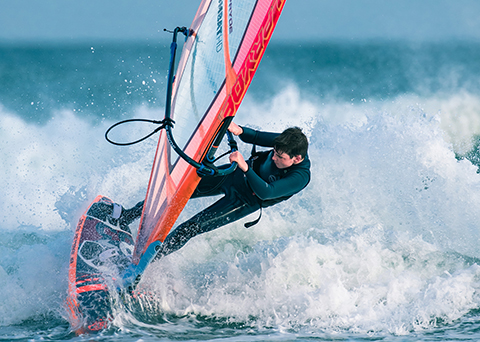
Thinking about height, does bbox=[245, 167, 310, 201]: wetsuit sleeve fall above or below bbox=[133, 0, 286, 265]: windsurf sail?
below

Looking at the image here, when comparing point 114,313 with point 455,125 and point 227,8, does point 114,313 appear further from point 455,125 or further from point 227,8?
point 455,125

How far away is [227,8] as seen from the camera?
2.94 meters

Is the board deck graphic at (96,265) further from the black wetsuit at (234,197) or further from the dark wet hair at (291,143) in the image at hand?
the dark wet hair at (291,143)

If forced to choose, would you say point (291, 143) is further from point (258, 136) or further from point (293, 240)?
point (293, 240)

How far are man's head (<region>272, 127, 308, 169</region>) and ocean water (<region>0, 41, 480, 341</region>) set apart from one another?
1.26 meters

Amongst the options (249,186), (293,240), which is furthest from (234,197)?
(293,240)

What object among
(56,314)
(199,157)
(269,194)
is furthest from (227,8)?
(56,314)

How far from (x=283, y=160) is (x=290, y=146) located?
0.44 ft

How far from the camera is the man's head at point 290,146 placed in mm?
2936

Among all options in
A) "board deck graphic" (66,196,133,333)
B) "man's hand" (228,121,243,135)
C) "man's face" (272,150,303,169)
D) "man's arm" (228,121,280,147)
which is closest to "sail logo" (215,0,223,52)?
"man's hand" (228,121,243,135)

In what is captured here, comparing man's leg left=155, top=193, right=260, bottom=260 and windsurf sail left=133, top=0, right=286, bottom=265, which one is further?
man's leg left=155, top=193, right=260, bottom=260

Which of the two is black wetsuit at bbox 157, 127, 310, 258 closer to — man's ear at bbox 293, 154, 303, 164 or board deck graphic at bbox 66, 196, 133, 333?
man's ear at bbox 293, 154, 303, 164

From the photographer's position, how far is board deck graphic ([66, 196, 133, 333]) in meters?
2.99

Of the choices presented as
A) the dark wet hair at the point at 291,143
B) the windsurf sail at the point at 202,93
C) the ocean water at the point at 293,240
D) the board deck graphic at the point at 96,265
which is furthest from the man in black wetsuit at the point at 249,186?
the ocean water at the point at 293,240
